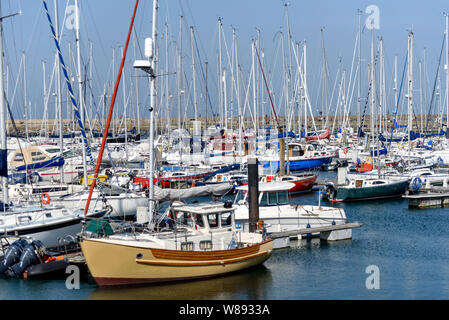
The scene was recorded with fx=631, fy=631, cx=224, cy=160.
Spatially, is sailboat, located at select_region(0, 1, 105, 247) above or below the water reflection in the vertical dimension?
above

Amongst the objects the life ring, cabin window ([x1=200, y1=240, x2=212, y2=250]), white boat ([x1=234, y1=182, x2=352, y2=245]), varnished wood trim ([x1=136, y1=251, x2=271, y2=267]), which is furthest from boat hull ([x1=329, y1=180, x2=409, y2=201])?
cabin window ([x1=200, y1=240, x2=212, y2=250])

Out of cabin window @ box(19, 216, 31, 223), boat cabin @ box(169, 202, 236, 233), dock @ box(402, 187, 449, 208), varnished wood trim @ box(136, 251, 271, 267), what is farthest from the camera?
dock @ box(402, 187, 449, 208)

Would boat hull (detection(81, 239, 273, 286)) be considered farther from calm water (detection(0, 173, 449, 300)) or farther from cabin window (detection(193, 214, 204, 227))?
cabin window (detection(193, 214, 204, 227))

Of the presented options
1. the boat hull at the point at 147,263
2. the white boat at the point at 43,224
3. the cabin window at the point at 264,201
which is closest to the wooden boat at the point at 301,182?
the cabin window at the point at 264,201

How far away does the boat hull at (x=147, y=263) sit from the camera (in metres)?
20.0

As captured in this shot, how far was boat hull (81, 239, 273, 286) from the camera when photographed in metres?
20.0

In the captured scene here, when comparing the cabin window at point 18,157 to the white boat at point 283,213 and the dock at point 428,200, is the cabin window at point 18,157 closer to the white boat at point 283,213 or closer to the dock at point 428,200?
the white boat at point 283,213

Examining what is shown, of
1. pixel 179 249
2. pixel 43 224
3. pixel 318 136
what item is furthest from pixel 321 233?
pixel 318 136

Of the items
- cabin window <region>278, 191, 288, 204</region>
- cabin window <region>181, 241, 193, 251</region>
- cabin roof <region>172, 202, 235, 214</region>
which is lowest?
cabin window <region>181, 241, 193, 251</region>

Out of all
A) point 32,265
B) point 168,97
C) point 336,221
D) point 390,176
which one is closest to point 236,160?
point 168,97

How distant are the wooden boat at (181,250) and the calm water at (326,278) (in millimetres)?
437

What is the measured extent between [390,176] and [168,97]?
2064cm

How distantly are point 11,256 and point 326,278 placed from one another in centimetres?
1122

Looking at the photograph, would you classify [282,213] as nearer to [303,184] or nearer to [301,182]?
[301,182]
